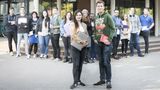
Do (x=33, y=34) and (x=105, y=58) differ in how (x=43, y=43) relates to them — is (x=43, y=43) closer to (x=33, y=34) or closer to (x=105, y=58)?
(x=33, y=34)

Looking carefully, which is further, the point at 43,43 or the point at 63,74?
the point at 43,43

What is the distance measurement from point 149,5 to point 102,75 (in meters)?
16.2

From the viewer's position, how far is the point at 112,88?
9117 mm

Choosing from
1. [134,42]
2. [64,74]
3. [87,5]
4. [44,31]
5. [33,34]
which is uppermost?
[87,5]

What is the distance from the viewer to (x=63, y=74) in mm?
11133

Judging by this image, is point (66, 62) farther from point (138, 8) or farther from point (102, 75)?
point (138, 8)

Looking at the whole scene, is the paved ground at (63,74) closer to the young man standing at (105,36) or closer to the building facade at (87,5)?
the young man standing at (105,36)

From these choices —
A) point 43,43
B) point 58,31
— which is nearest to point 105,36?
point 58,31

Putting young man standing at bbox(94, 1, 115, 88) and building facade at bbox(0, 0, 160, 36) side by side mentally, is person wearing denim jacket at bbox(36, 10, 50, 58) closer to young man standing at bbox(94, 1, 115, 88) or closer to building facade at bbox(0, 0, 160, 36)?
young man standing at bbox(94, 1, 115, 88)

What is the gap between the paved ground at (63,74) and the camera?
9.44 metres

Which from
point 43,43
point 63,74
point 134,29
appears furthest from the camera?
point 134,29

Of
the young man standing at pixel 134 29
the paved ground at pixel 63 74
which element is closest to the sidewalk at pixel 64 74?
the paved ground at pixel 63 74

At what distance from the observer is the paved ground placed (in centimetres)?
944

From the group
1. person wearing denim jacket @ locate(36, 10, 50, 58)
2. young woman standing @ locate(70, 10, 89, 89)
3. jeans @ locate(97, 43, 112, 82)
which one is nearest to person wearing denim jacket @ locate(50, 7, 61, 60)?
person wearing denim jacket @ locate(36, 10, 50, 58)
